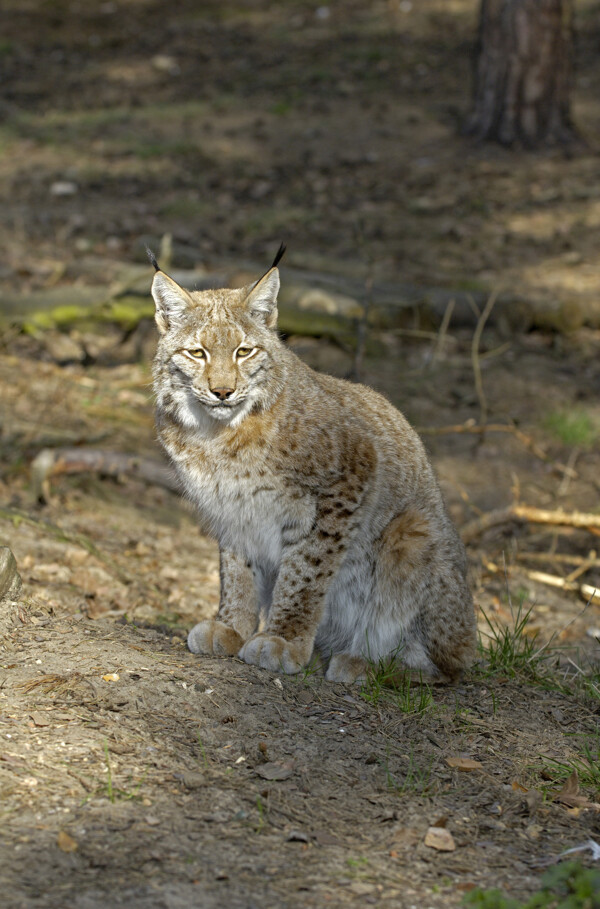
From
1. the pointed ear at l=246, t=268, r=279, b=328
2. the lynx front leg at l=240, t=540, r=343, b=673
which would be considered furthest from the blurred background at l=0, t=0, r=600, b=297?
the lynx front leg at l=240, t=540, r=343, b=673

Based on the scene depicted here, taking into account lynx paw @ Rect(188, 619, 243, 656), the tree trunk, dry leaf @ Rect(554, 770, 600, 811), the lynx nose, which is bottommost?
lynx paw @ Rect(188, 619, 243, 656)

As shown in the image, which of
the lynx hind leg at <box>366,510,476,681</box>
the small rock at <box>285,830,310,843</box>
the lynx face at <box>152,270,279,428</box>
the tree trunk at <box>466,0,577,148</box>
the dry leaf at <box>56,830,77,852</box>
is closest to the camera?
the dry leaf at <box>56,830,77,852</box>

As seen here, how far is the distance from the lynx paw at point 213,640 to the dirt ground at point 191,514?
6.5 inches

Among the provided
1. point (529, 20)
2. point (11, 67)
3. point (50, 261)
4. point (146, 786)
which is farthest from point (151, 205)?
point (146, 786)

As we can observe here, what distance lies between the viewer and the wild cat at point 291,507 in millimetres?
4176

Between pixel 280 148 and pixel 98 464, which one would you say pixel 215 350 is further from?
pixel 280 148

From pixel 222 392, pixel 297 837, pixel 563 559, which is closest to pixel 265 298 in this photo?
pixel 222 392

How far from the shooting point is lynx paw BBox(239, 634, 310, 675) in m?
4.03

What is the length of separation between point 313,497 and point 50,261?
716cm

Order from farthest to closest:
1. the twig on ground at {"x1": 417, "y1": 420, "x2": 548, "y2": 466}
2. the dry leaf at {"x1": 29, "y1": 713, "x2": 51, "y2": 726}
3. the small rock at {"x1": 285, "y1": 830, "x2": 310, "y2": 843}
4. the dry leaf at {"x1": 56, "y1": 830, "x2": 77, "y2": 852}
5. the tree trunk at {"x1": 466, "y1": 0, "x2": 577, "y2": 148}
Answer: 1. the tree trunk at {"x1": 466, "y1": 0, "x2": 577, "y2": 148}
2. the twig on ground at {"x1": 417, "y1": 420, "x2": 548, "y2": 466}
3. the dry leaf at {"x1": 29, "y1": 713, "x2": 51, "y2": 726}
4. the small rock at {"x1": 285, "y1": 830, "x2": 310, "y2": 843}
5. the dry leaf at {"x1": 56, "y1": 830, "x2": 77, "y2": 852}

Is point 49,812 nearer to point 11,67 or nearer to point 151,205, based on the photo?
point 151,205

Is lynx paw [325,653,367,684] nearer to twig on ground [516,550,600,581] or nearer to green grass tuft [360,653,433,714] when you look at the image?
green grass tuft [360,653,433,714]

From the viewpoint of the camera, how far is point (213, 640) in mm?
4199

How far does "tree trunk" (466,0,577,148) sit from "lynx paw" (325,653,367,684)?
969cm
